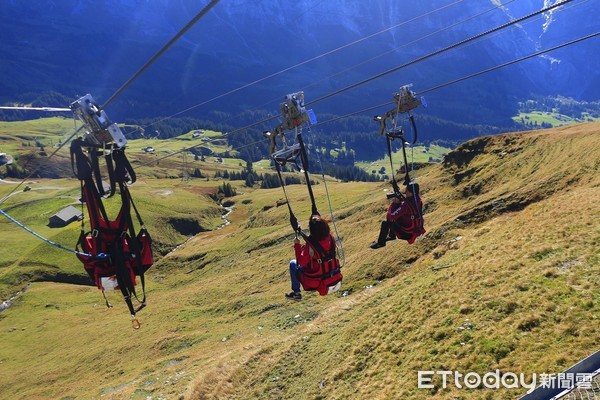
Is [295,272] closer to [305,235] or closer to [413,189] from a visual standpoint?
[305,235]

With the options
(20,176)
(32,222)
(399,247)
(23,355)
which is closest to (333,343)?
(399,247)

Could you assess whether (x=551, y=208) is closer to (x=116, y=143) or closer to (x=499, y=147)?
(x=116, y=143)

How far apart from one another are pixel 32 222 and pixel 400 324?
122m

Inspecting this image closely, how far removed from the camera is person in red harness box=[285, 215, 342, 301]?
1446 centimetres

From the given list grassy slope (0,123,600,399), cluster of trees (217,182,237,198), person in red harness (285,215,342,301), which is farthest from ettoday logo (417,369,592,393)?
cluster of trees (217,182,237,198)

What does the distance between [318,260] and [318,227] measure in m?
1.36

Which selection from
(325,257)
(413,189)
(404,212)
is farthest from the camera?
(404,212)

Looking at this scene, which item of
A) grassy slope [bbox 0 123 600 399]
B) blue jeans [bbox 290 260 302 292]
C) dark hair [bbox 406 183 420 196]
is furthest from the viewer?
dark hair [bbox 406 183 420 196]

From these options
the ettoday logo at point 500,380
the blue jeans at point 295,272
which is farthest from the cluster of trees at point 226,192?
the ettoday logo at point 500,380

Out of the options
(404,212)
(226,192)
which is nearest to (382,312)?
(404,212)

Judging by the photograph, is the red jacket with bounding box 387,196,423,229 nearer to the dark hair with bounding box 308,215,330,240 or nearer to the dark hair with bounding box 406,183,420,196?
the dark hair with bounding box 406,183,420,196

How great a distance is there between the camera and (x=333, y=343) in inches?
920

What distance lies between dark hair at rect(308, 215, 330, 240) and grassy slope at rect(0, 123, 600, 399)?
6604 mm

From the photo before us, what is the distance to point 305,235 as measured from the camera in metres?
14.4
